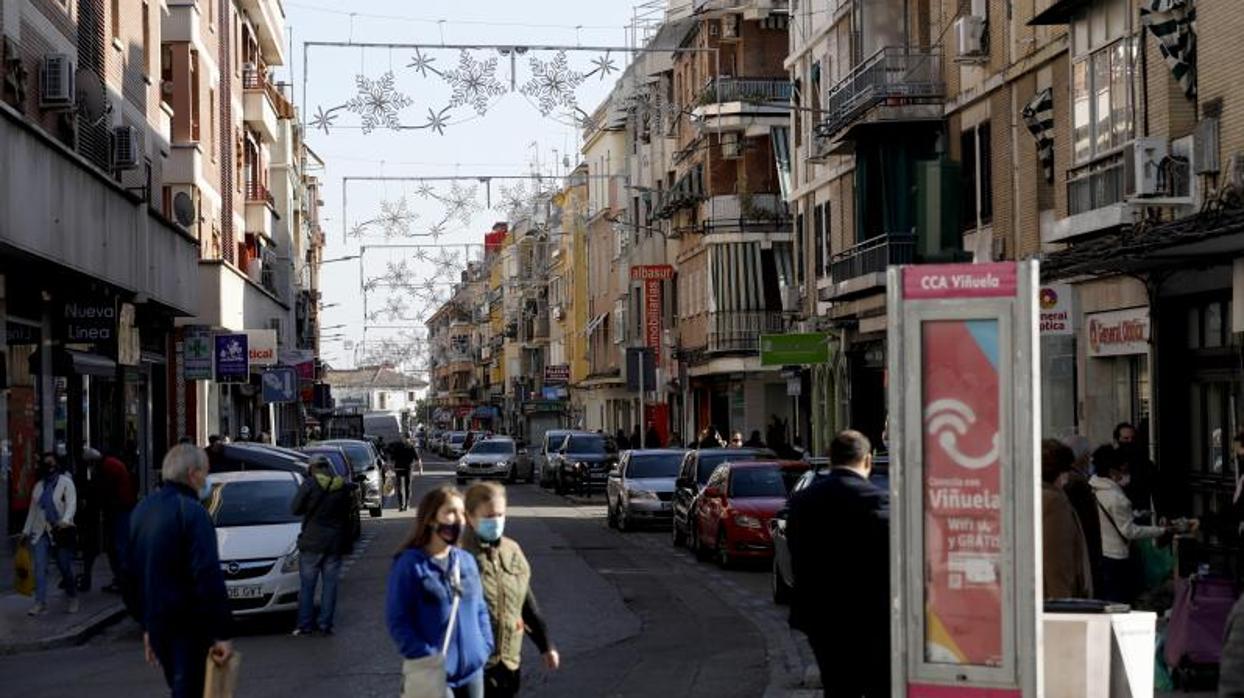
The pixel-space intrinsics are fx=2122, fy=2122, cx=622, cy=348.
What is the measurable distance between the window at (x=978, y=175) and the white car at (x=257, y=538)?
48.2 feet

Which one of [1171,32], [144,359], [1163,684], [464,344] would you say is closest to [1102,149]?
[1171,32]

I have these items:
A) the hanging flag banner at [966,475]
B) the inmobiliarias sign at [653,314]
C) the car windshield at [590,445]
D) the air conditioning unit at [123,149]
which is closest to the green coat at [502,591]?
the hanging flag banner at [966,475]

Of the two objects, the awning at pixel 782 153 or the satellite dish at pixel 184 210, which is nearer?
the satellite dish at pixel 184 210

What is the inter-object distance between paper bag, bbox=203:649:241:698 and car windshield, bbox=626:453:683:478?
2894 centimetres

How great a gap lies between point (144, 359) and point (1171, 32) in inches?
950

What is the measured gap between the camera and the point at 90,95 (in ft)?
107

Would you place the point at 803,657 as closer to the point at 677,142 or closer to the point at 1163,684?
the point at 1163,684

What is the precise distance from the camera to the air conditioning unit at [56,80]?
29094mm

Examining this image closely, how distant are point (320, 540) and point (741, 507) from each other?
9.17 m

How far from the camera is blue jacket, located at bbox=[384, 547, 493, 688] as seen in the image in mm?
9133

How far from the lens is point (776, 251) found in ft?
201

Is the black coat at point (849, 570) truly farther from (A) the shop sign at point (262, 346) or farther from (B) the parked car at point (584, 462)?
(B) the parked car at point (584, 462)

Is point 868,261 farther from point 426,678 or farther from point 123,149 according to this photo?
point 426,678

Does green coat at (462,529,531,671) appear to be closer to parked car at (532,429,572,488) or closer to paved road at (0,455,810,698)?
paved road at (0,455,810,698)
